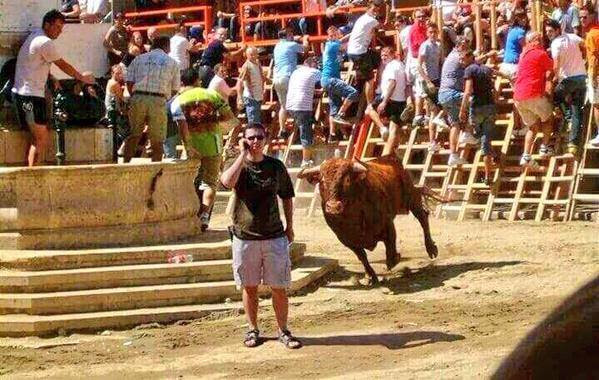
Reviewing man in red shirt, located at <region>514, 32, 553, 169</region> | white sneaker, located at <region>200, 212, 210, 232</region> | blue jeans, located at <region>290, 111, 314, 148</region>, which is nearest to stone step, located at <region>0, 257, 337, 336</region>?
white sneaker, located at <region>200, 212, 210, 232</region>

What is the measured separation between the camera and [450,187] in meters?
20.8

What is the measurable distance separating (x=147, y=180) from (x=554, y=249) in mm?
4811

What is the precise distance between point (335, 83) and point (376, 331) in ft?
32.3

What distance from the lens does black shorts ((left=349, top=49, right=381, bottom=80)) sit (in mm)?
22359

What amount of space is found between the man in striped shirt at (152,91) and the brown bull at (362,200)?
6.72ft

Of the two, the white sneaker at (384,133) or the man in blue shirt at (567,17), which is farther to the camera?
the white sneaker at (384,133)

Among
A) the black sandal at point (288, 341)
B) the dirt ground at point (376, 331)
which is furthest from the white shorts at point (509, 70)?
the black sandal at point (288, 341)

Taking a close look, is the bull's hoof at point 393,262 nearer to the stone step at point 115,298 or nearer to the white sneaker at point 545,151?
the stone step at point 115,298

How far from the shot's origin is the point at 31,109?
15.0 m

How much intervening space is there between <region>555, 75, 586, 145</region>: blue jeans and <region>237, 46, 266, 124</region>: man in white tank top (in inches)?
229

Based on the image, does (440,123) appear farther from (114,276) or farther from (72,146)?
(114,276)

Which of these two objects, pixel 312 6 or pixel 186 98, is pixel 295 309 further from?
pixel 312 6

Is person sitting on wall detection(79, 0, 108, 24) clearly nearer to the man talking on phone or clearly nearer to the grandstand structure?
the grandstand structure

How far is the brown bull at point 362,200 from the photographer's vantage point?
1495 centimetres
